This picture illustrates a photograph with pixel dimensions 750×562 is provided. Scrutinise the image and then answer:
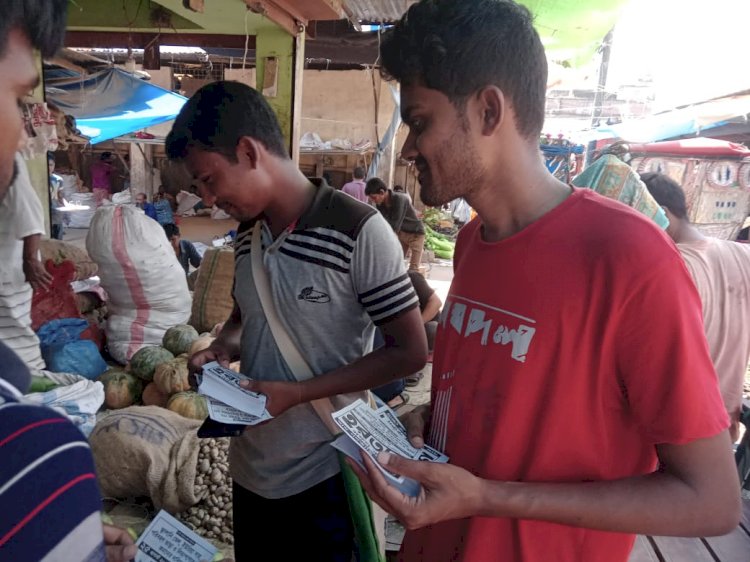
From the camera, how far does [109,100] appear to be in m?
8.27

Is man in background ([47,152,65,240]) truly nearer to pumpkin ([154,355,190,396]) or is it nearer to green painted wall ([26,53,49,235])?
green painted wall ([26,53,49,235])

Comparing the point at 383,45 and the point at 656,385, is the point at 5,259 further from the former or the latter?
the point at 656,385

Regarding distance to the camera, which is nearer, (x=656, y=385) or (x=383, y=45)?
(x=656, y=385)

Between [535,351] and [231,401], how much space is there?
93cm

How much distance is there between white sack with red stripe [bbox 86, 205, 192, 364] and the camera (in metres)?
4.42

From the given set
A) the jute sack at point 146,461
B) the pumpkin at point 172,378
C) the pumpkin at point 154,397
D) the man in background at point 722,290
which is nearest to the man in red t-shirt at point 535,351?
the jute sack at point 146,461

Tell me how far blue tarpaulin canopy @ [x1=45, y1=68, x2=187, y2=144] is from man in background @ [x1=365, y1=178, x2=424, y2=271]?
3886 mm

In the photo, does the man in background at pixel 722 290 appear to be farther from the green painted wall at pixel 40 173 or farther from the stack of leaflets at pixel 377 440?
the green painted wall at pixel 40 173

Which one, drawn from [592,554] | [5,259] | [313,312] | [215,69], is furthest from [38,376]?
[215,69]

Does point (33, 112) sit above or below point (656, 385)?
above

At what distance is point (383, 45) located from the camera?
119cm

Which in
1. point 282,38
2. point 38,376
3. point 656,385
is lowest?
point 38,376

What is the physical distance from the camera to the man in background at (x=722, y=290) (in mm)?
3119

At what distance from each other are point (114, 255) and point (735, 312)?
15.3 feet
